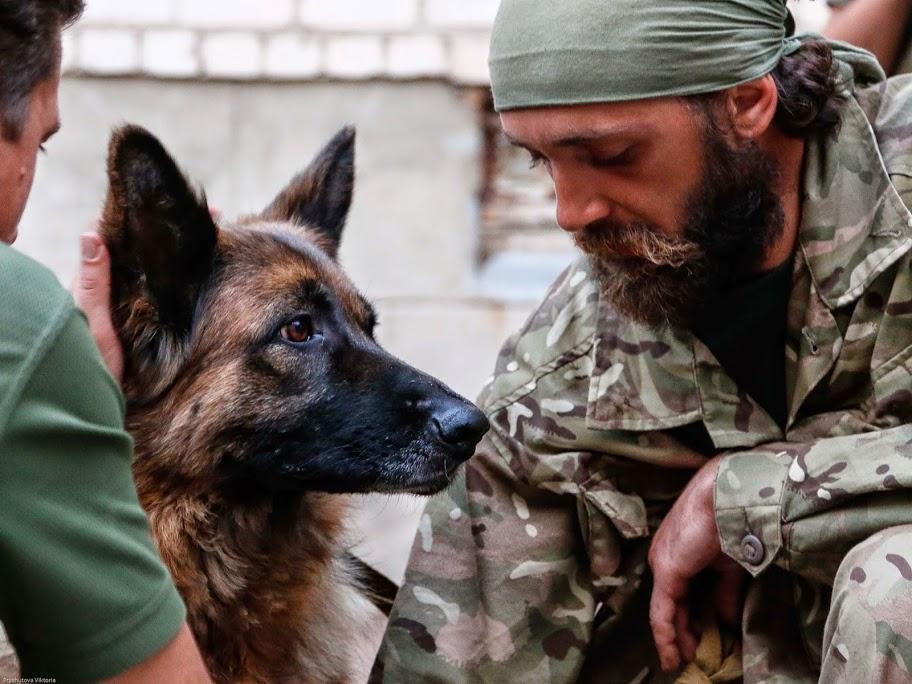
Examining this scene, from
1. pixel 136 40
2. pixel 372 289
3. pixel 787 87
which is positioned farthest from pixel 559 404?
pixel 136 40

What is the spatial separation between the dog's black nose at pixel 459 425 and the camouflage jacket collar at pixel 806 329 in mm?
281

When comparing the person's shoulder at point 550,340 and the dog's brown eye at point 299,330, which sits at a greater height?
the dog's brown eye at point 299,330

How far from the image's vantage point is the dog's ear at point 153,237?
2580 mm

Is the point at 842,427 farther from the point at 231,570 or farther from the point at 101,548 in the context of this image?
the point at 101,548

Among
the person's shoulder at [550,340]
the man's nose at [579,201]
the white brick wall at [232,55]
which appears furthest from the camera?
the white brick wall at [232,55]

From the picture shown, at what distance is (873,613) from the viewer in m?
2.38

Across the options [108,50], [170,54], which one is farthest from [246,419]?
[108,50]

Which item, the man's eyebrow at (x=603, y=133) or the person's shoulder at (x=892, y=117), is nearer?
the man's eyebrow at (x=603, y=133)

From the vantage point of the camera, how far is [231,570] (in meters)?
2.87

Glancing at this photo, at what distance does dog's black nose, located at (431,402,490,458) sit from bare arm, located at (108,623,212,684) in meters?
1.12

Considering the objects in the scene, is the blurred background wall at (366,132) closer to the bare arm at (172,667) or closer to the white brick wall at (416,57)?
the white brick wall at (416,57)

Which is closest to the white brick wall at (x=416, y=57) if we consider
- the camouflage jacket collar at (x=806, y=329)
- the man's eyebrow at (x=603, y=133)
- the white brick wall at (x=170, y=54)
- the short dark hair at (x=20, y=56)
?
the white brick wall at (x=170, y=54)

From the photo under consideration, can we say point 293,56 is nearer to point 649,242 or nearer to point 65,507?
point 649,242

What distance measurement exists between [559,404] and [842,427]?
62 cm
